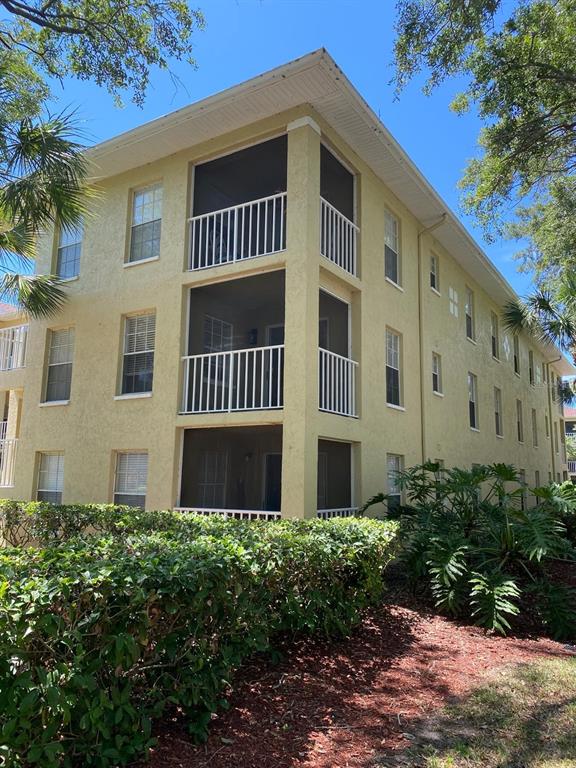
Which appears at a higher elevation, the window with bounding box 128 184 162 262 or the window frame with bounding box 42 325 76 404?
the window with bounding box 128 184 162 262

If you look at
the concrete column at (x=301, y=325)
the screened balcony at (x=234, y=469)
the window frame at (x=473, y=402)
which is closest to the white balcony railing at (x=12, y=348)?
the screened balcony at (x=234, y=469)

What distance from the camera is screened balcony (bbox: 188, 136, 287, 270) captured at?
1133 centimetres

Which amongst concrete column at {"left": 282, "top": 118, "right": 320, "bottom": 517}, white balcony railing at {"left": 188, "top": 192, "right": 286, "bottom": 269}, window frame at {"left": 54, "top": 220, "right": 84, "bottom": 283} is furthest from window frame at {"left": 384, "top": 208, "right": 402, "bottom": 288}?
window frame at {"left": 54, "top": 220, "right": 84, "bottom": 283}

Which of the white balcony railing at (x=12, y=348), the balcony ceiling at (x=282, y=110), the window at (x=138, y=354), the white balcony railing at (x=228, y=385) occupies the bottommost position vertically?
the white balcony railing at (x=228, y=385)

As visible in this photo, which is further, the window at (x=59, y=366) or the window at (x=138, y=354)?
the window at (x=59, y=366)

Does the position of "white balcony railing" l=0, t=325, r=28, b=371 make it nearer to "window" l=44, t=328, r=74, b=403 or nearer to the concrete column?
"window" l=44, t=328, r=74, b=403

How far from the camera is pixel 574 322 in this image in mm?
19469

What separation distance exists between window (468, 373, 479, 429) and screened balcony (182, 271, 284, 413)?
25.3 ft

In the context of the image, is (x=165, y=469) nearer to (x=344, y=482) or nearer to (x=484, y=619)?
(x=344, y=482)

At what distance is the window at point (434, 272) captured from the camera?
54.9 feet

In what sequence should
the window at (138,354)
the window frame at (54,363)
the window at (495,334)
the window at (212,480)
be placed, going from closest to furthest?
1. the window at (138,354)
2. the window at (212,480)
3. the window frame at (54,363)
4. the window at (495,334)

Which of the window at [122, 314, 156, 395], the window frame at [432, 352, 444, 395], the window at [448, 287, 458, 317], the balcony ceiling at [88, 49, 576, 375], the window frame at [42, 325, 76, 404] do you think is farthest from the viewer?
the window at [448, 287, 458, 317]

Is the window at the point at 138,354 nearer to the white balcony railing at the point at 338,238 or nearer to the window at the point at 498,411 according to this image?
the white balcony railing at the point at 338,238

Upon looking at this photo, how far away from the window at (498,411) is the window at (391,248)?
966cm
